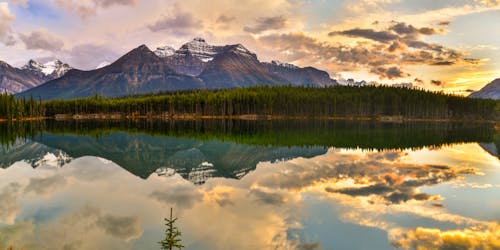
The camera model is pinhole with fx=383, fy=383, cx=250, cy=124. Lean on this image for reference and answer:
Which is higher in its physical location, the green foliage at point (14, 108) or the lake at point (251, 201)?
the green foliage at point (14, 108)

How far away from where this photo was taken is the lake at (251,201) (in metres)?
18.5

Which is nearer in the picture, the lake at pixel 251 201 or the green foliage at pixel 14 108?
the lake at pixel 251 201

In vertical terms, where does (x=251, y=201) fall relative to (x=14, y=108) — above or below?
below

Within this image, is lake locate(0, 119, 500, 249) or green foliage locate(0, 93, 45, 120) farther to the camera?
green foliage locate(0, 93, 45, 120)

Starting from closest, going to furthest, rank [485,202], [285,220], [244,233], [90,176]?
[244,233], [285,220], [485,202], [90,176]

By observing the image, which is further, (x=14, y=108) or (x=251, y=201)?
(x=14, y=108)

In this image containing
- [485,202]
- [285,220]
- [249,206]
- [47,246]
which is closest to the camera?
[47,246]

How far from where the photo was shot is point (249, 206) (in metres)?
24.3

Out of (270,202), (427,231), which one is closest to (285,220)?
(270,202)

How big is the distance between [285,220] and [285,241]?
10.3ft

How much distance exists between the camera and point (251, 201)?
2570 centimetres

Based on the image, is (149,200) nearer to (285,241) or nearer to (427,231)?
(285,241)

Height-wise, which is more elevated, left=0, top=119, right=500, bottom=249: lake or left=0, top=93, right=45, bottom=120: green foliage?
left=0, top=93, right=45, bottom=120: green foliage

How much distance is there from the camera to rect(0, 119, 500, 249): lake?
1853cm
